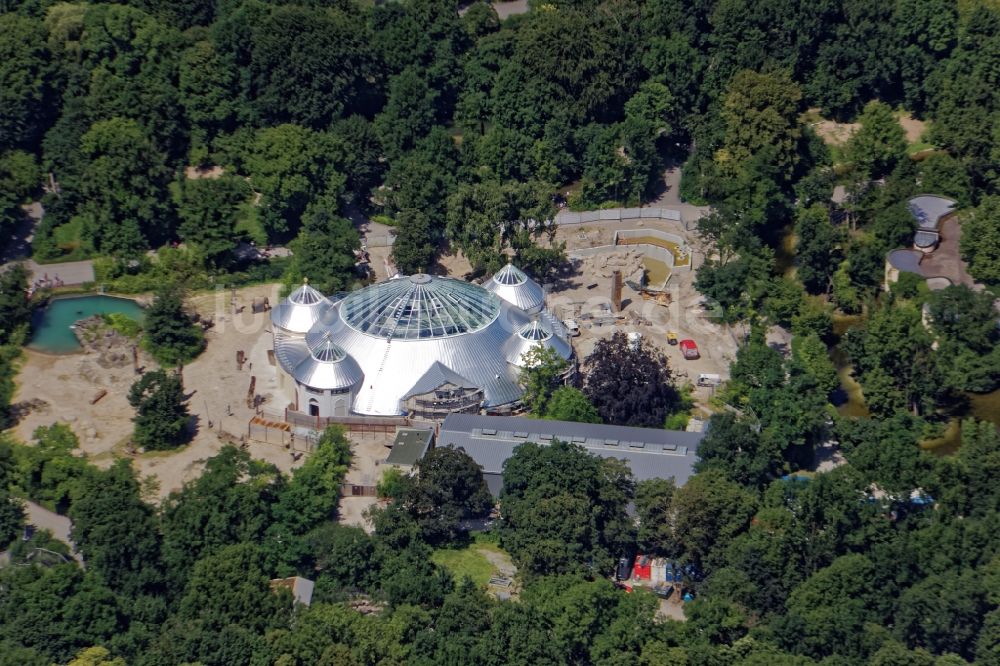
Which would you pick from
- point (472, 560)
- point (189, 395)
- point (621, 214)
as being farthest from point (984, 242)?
point (189, 395)

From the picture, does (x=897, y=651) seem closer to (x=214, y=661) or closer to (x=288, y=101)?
(x=214, y=661)

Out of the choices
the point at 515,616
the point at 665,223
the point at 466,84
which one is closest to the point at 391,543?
the point at 515,616

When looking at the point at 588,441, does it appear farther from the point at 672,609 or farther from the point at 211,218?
the point at 211,218

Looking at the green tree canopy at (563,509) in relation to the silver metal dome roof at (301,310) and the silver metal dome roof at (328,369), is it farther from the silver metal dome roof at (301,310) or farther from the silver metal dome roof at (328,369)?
the silver metal dome roof at (301,310)

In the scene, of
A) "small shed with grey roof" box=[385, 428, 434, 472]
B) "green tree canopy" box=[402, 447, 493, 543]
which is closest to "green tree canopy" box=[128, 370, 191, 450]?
"small shed with grey roof" box=[385, 428, 434, 472]

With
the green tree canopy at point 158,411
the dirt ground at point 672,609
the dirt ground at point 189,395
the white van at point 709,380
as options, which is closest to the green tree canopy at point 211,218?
the dirt ground at point 189,395
